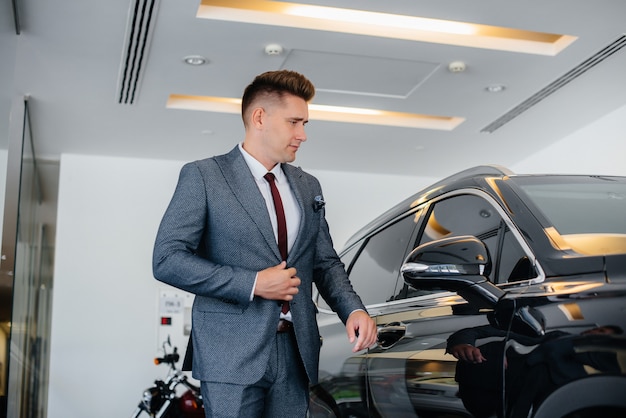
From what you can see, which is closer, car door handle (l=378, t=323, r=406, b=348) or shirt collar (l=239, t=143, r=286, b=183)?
shirt collar (l=239, t=143, r=286, b=183)

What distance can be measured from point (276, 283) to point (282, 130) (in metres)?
0.50

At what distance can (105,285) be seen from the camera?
29.0 feet

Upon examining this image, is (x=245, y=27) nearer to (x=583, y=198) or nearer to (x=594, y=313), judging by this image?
(x=583, y=198)

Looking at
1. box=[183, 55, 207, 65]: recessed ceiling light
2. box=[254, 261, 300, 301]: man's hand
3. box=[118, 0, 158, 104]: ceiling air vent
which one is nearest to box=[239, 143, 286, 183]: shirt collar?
box=[254, 261, 300, 301]: man's hand

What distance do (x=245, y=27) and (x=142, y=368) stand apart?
459 cm

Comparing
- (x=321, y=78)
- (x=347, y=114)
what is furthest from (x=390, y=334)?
(x=347, y=114)

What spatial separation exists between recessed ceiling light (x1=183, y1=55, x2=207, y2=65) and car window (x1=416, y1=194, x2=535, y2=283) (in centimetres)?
388

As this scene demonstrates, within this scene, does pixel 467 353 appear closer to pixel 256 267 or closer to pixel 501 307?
pixel 501 307

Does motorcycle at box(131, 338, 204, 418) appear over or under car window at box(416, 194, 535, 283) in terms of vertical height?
under

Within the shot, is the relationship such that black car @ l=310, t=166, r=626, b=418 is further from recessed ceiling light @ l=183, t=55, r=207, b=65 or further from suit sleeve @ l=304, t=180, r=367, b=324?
recessed ceiling light @ l=183, t=55, r=207, b=65

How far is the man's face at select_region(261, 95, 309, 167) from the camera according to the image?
225 centimetres

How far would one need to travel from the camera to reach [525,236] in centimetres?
194

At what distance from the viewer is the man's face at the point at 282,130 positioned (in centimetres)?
225

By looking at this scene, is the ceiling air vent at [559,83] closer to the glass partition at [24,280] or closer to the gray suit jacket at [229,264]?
the glass partition at [24,280]
